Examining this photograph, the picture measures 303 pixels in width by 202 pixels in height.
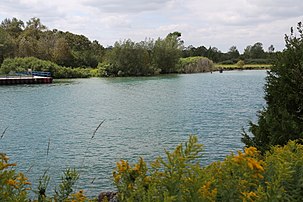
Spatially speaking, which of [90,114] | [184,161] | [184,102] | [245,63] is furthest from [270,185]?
[245,63]

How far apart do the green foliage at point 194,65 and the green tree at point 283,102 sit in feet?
275

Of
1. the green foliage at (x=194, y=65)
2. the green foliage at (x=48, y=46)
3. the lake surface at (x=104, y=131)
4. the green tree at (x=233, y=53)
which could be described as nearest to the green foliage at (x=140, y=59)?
the green foliage at (x=194, y=65)

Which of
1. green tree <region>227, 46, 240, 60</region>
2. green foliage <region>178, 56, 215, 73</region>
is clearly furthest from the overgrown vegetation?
green tree <region>227, 46, 240, 60</region>

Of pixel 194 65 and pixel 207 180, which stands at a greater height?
pixel 207 180

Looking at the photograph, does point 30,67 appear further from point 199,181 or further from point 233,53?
point 233,53

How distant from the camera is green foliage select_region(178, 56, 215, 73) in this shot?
92.1 m

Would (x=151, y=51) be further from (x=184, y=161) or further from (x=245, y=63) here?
(x=184, y=161)

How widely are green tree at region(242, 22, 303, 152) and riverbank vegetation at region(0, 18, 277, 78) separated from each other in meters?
62.5

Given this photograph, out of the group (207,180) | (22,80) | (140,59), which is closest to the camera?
(207,180)

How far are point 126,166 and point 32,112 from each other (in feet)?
81.4

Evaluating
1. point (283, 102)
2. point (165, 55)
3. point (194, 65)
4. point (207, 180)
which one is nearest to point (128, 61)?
point (165, 55)

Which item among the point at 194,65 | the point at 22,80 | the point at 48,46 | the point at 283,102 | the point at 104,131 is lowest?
the point at 104,131

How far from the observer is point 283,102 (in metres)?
6.90

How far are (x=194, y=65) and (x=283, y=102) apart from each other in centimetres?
8860
